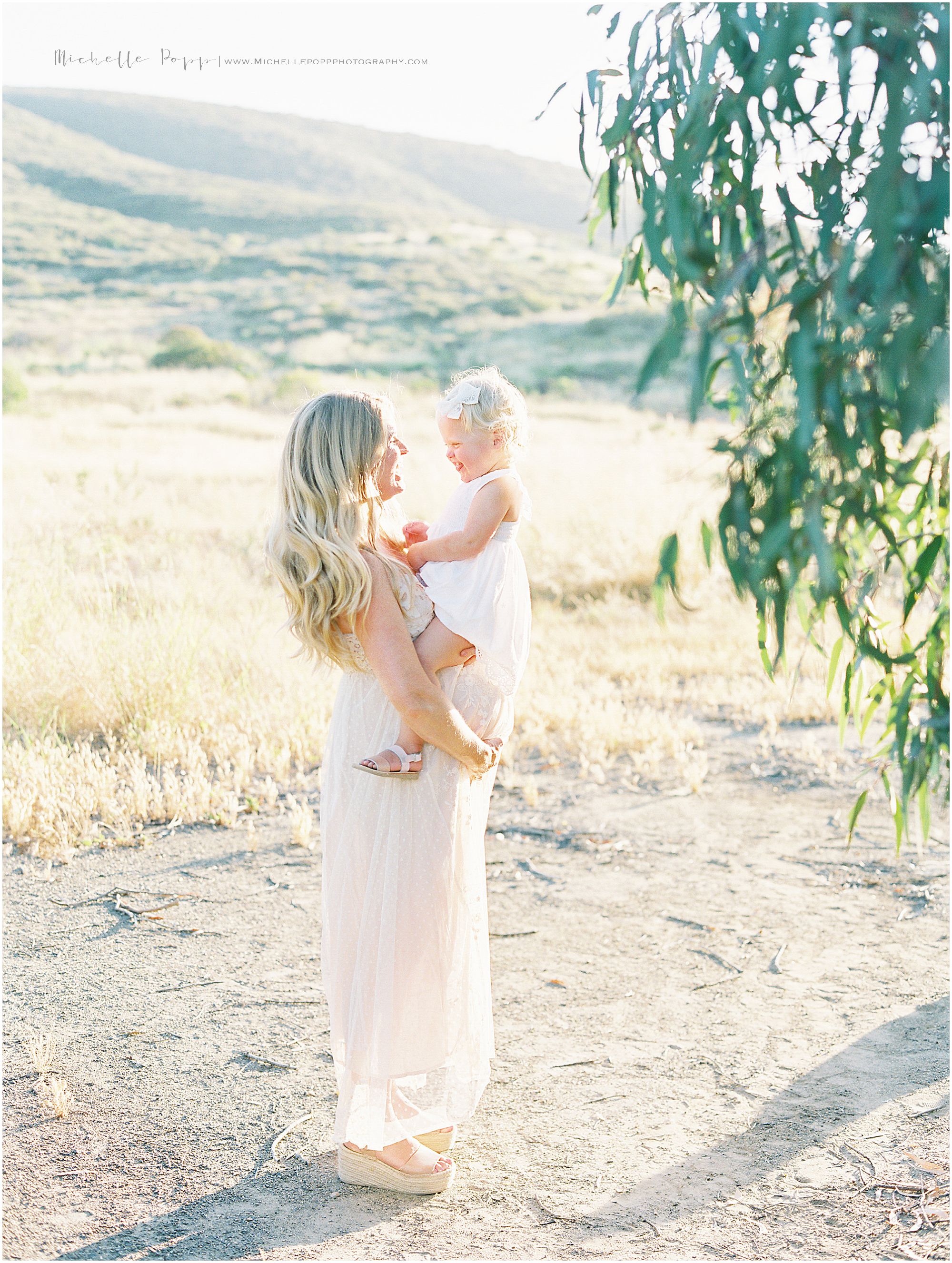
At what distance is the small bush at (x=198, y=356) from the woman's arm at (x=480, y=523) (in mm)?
24909

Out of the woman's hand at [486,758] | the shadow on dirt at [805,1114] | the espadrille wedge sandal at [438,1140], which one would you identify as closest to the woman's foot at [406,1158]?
the espadrille wedge sandal at [438,1140]

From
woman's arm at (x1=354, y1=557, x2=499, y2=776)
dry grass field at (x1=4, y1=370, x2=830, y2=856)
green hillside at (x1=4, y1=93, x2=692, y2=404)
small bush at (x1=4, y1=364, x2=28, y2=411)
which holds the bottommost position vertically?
dry grass field at (x1=4, y1=370, x2=830, y2=856)

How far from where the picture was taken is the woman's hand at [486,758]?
9.36 ft

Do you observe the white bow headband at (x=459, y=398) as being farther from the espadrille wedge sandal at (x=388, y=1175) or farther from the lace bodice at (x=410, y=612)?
the espadrille wedge sandal at (x=388, y=1175)

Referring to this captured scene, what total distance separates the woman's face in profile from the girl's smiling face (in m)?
0.13

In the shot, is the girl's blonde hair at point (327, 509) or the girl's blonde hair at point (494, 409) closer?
the girl's blonde hair at point (327, 509)

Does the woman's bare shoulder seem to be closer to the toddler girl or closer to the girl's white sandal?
the toddler girl

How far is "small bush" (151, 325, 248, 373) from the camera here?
1067 inches

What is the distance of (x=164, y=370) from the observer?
86.3ft

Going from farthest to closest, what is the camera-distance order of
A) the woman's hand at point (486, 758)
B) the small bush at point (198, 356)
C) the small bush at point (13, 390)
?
the small bush at point (198, 356)
the small bush at point (13, 390)
the woman's hand at point (486, 758)

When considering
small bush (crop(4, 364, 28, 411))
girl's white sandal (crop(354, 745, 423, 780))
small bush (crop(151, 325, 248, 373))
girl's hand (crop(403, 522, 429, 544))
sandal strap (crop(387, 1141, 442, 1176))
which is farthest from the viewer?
small bush (crop(151, 325, 248, 373))

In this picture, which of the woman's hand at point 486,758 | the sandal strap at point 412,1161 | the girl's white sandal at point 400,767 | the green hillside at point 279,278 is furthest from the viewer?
the green hillside at point 279,278

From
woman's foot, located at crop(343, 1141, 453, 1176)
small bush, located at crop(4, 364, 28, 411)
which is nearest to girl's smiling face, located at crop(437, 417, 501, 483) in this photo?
woman's foot, located at crop(343, 1141, 453, 1176)

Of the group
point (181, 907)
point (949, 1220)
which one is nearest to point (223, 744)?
point (181, 907)
